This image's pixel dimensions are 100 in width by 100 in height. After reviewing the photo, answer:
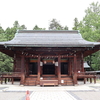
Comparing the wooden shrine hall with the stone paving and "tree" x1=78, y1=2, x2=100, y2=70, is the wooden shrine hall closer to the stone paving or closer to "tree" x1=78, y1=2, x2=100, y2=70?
the stone paving

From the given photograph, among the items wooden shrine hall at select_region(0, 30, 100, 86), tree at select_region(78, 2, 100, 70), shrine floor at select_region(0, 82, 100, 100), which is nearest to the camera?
shrine floor at select_region(0, 82, 100, 100)

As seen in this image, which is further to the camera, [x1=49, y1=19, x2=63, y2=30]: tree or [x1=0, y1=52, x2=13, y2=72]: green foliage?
[x1=49, y1=19, x2=63, y2=30]: tree

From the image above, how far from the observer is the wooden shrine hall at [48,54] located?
12.8 meters

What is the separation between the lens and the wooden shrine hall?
1279 centimetres

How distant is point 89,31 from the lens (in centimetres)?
2675

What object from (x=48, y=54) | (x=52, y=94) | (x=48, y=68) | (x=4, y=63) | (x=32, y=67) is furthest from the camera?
(x=4, y=63)

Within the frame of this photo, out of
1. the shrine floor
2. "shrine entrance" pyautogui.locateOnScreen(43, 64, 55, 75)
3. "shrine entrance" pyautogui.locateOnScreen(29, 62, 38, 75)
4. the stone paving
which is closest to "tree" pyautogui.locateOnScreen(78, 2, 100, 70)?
"shrine entrance" pyautogui.locateOnScreen(43, 64, 55, 75)

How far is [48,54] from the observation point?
1488 cm

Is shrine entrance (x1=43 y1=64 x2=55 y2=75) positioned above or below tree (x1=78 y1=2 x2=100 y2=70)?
below

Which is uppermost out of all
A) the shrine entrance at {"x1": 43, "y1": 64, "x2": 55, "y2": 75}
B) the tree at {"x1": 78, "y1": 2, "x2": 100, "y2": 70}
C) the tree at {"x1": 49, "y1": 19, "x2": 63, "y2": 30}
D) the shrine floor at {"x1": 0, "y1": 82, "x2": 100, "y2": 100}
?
the tree at {"x1": 49, "y1": 19, "x2": 63, "y2": 30}

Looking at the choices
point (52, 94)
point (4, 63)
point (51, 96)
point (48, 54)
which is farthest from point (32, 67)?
point (4, 63)

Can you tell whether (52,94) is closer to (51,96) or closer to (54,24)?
(51,96)

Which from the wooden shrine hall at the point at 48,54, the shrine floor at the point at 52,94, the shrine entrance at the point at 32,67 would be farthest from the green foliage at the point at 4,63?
the shrine floor at the point at 52,94

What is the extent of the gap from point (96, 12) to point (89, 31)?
5.15 m
